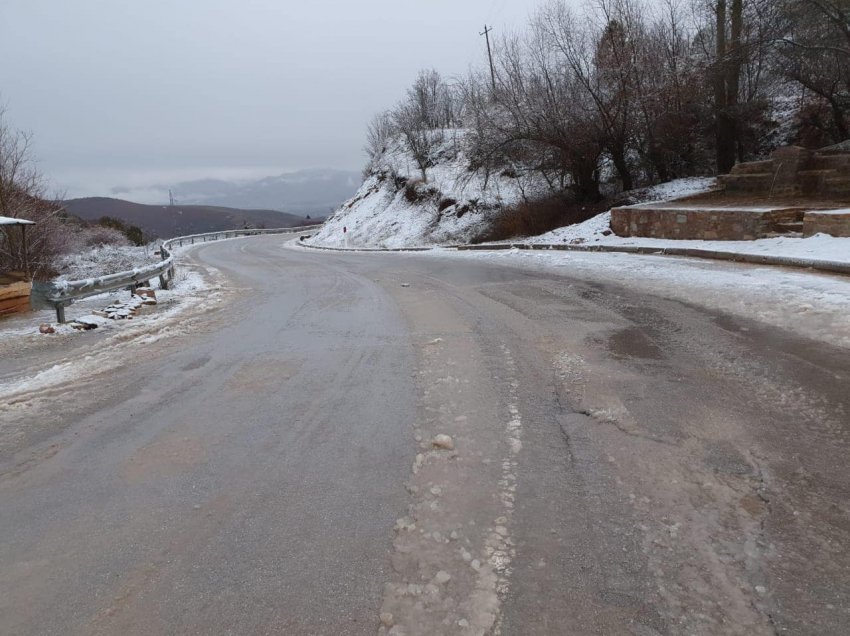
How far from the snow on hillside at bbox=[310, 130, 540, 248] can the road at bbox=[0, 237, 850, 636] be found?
72.2ft

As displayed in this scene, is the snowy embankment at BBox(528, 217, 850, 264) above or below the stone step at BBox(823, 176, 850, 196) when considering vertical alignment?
below

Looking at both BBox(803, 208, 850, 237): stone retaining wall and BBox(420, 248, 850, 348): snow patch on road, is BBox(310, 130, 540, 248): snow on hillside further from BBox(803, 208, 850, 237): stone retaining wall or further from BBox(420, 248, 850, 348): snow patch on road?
BBox(803, 208, 850, 237): stone retaining wall

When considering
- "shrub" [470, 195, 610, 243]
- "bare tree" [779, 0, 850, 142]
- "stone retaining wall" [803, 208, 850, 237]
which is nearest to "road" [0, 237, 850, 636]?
"stone retaining wall" [803, 208, 850, 237]

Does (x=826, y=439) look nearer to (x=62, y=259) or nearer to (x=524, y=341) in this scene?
(x=524, y=341)

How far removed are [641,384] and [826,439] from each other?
1.48 m

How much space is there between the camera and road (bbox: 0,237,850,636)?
237cm

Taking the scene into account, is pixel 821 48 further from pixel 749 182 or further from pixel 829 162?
pixel 749 182

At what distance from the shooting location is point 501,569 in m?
2.57

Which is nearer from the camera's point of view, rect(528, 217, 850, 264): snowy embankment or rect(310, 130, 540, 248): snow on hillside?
rect(528, 217, 850, 264): snowy embankment

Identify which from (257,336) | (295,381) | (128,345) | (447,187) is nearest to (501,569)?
(295,381)

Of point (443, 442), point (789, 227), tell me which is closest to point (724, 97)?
point (789, 227)

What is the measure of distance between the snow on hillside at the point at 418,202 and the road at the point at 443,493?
72.2 feet

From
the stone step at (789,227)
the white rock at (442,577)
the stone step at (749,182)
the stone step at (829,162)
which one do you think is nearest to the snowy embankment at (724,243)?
the stone step at (789,227)

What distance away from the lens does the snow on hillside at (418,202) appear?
30.6 m
